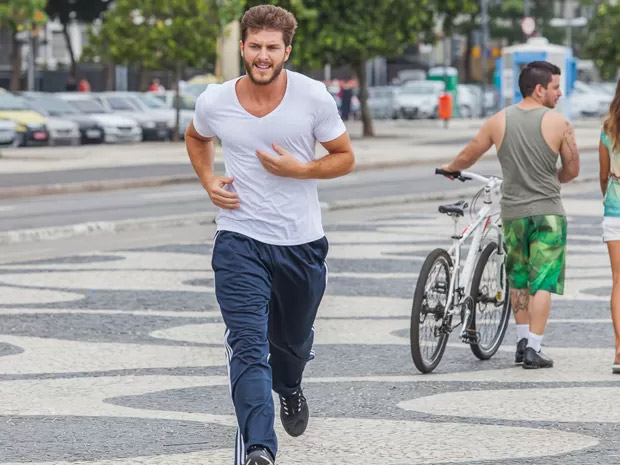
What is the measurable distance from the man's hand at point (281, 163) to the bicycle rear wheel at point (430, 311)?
2.35m

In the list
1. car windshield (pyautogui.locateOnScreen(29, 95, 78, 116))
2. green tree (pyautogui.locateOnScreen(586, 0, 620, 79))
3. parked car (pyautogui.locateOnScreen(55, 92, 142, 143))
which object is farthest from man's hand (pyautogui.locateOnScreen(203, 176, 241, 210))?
green tree (pyautogui.locateOnScreen(586, 0, 620, 79))

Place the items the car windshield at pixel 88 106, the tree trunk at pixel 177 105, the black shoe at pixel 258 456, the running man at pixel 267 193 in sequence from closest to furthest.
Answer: the black shoe at pixel 258 456, the running man at pixel 267 193, the tree trunk at pixel 177 105, the car windshield at pixel 88 106

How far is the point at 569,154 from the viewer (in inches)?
337

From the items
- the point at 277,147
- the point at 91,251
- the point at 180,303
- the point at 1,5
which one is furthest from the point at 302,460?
the point at 1,5

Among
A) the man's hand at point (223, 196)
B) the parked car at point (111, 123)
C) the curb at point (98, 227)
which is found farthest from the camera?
the parked car at point (111, 123)

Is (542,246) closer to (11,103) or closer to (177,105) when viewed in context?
(177,105)

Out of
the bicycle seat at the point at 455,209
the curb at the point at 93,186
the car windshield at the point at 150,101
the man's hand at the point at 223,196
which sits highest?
the man's hand at the point at 223,196

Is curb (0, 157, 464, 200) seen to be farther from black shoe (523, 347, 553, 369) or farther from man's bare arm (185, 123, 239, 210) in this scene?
man's bare arm (185, 123, 239, 210)

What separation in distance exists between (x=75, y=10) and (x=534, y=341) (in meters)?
64.3

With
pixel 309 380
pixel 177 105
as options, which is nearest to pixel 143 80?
pixel 177 105

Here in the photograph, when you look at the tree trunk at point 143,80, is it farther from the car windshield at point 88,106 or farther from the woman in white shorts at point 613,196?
the woman in white shorts at point 613,196

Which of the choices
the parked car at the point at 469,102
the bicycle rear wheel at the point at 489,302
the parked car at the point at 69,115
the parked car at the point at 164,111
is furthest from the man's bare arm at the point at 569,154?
the parked car at the point at 469,102

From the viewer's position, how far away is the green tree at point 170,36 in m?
40.6

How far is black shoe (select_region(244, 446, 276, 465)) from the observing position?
17.8 ft
